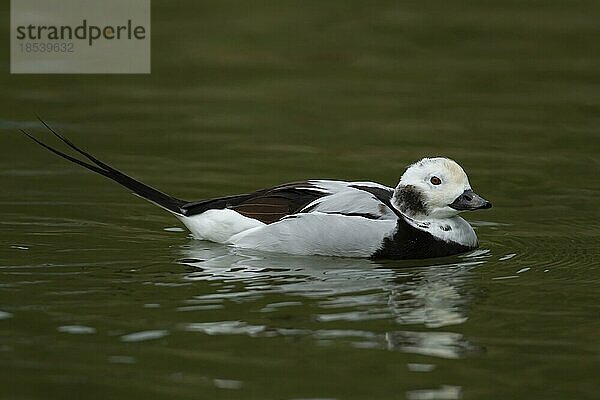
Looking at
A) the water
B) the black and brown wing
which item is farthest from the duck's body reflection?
the black and brown wing

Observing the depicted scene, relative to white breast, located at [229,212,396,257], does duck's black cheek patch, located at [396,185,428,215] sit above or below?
above

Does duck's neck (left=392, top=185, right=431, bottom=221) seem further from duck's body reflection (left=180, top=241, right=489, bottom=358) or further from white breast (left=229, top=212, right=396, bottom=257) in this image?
duck's body reflection (left=180, top=241, right=489, bottom=358)

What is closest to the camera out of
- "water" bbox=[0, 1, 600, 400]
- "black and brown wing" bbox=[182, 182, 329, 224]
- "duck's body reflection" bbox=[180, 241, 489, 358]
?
"water" bbox=[0, 1, 600, 400]

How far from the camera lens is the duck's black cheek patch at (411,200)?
8.99 meters

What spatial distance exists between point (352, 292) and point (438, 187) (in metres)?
1.11

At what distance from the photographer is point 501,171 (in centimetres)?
1155

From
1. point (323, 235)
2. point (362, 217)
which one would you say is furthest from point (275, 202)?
point (362, 217)

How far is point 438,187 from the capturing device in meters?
8.95

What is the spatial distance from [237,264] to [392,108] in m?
4.88

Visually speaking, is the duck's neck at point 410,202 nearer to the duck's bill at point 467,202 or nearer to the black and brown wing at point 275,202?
the duck's bill at point 467,202

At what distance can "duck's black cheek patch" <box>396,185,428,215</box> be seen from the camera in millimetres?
8992

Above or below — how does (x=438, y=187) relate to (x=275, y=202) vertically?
above

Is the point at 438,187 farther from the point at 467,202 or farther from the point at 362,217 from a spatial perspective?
the point at 362,217

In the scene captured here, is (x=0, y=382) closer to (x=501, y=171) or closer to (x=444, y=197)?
(x=444, y=197)
